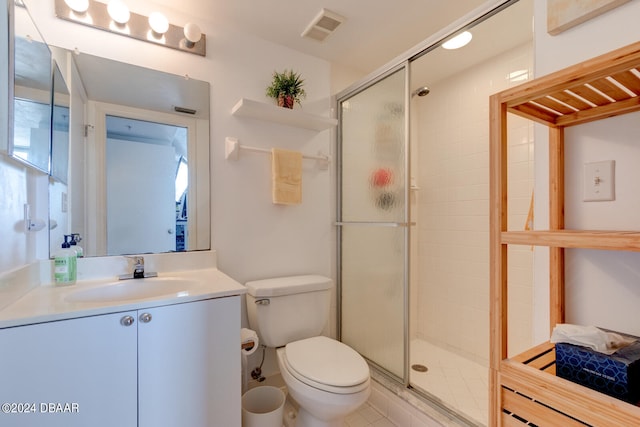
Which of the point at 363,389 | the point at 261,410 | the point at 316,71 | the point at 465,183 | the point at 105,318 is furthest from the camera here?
the point at 465,183

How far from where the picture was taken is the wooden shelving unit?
0.59 metres

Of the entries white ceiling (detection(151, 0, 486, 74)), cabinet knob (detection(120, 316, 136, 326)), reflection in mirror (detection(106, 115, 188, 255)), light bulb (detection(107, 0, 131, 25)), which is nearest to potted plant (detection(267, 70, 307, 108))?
white ceiling (detection(151, 0, 486, 74))

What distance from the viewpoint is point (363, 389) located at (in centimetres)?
124

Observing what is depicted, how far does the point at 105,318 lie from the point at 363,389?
99 cm

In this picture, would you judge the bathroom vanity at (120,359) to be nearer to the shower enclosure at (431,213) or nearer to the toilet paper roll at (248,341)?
the toilet paper roll at (248,341)

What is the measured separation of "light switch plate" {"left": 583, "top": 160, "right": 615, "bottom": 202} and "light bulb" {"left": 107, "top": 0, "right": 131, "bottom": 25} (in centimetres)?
195

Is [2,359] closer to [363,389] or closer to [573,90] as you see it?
[363,389]

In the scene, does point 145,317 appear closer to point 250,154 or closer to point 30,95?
point 30,95

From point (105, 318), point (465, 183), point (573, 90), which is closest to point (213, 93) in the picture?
point (105, 318)

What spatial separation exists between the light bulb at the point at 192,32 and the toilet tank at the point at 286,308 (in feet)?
4.35

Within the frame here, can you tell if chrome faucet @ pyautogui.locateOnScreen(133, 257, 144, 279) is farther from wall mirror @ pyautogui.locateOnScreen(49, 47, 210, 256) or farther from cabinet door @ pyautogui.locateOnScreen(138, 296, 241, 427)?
cabinet door @ pyautogui.locateOnScreen(138, 296, 241, 427)

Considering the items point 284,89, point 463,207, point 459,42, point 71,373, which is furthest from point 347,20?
point 71,373

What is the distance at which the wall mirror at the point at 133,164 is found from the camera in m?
1.37

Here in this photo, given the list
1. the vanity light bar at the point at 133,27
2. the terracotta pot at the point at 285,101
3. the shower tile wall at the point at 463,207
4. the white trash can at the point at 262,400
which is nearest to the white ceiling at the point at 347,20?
the vanity light bar at the point at 133,27
